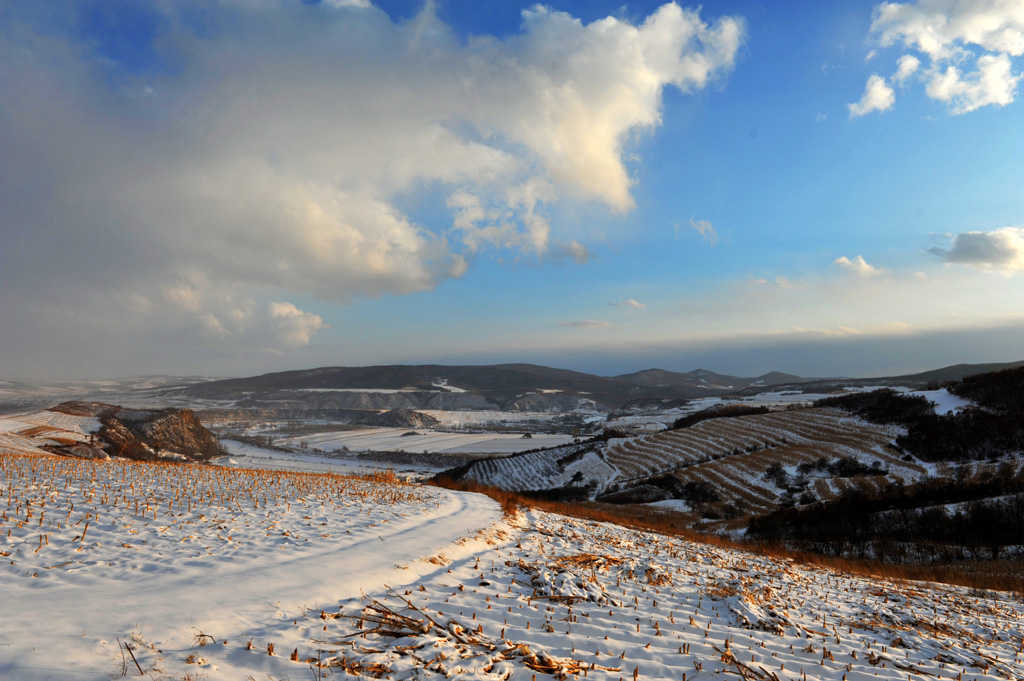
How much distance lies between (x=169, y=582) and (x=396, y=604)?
10.4ft

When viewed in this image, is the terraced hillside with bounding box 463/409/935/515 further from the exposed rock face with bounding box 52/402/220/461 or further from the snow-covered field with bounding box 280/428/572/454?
the exposed rock face with bounding box 52/402/220/461

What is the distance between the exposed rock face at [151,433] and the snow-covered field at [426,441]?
20.5m

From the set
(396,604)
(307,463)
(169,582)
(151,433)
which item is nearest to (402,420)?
(307,463)

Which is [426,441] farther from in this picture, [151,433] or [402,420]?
[151,433]

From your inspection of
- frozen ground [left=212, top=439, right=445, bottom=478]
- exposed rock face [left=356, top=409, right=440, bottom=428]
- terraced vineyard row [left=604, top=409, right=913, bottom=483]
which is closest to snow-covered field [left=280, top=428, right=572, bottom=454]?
frozen ground [left=212, top=439, right=445, bottom=478]

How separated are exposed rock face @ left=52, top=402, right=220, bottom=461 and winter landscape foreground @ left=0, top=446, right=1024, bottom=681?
182 ft

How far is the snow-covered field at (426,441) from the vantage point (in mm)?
83906

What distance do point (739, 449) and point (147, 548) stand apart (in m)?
47.6

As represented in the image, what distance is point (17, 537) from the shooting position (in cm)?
778

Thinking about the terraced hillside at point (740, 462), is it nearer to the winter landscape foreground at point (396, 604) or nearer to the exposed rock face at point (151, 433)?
the winter landscape foreground at point (396, 604)

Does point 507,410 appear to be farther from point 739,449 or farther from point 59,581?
point 59,581

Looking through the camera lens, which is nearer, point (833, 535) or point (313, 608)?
point (313, 608)

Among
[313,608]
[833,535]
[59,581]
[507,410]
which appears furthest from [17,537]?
[507,410]

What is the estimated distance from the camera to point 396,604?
6730mm
